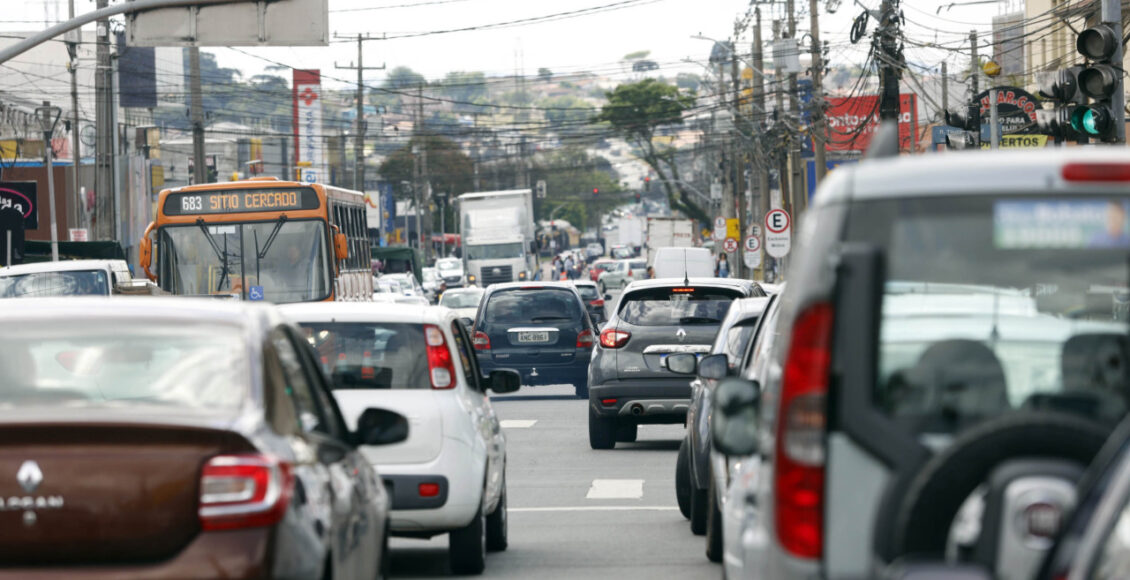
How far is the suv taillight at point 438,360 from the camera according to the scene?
9.73 m

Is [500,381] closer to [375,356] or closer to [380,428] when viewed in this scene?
[375,356]

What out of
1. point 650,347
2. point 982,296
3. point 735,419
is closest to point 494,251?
point 650,347

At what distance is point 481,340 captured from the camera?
26109mm

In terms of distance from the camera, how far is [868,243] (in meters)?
4.45

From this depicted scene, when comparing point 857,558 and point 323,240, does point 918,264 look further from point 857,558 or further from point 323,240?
point 323,240

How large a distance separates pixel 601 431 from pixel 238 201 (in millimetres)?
10236

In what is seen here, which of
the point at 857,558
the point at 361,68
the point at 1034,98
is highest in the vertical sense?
the point at 361,68

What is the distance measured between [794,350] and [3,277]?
21.0 metres

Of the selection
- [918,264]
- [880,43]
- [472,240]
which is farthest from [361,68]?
[918,264]

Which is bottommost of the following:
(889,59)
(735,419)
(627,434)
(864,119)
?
(627,434)

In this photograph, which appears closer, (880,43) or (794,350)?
(794,350)

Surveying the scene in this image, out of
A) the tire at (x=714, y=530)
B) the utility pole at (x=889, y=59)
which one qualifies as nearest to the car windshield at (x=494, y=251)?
the utility pole at (x=889, y=59)

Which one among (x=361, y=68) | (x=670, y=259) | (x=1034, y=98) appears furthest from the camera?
(x=361, y=68)

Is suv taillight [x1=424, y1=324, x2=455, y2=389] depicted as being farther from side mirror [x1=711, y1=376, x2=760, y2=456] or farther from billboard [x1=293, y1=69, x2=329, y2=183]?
billboard [x1=293, y1=69, x2=329, y2=183]
